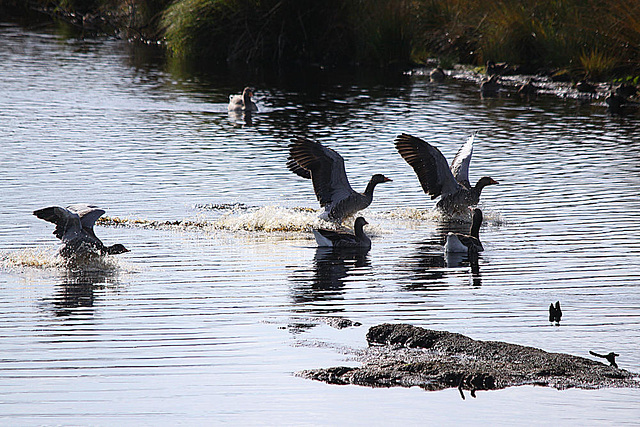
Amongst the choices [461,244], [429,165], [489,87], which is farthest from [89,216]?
[489,87]

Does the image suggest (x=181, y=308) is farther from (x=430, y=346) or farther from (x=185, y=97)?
(x=185, y=97)

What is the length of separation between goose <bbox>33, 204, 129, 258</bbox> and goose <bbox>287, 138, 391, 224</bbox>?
10.7 feet

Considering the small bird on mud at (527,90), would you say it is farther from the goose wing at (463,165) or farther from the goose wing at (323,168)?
the goose wing at (323,168)

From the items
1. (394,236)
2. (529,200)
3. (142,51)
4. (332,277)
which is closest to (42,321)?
(332,277)

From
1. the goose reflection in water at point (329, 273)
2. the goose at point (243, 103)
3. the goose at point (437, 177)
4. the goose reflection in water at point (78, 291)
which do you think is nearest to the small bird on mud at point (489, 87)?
the goose at point (243, 103)

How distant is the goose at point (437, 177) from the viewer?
14094 millimetres

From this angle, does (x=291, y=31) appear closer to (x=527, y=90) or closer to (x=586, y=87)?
(x=527, y=90)

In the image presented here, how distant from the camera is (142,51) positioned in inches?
1654

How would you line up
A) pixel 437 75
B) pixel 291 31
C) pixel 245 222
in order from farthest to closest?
pixel 291 31, pixel 437 75, pixel 245 222

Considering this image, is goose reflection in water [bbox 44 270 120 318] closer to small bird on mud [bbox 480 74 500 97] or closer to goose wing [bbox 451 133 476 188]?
goose wing [bbox 451 133 476 188]

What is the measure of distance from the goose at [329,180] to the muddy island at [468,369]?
19.1ft

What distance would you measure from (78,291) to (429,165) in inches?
246

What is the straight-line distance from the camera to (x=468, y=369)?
23.0 ft

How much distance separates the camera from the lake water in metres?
6.73
